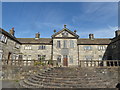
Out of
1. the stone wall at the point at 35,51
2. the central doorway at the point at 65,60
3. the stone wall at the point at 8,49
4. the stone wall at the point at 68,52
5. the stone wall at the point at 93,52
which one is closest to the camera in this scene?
the stone wall at the point at 8,49

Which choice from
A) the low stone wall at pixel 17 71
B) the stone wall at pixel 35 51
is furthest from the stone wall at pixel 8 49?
the low stone wall at pixel 17 71

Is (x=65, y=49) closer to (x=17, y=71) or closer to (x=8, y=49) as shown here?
(x=17, y=71)

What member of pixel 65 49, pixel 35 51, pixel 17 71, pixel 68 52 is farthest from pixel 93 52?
pixel 17 71

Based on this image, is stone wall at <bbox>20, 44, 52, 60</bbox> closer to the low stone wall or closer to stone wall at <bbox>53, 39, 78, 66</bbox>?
stone wall at <bbox>53, 39, 78, 66</bbox>

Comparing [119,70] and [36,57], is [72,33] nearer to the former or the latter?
[36,57]

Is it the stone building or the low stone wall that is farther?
the stone building

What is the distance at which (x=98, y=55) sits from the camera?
71.9 ft

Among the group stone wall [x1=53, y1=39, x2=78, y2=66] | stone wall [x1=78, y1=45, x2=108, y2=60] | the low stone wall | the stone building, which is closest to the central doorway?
the stone building

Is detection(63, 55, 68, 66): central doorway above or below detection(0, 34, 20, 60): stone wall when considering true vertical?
below

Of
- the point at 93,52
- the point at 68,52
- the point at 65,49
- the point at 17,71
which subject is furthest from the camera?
the point at 93,52

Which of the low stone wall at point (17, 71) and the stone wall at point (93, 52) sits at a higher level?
the stone wall at point (93, 52)

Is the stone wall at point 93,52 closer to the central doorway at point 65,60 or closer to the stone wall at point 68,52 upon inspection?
the stone wall at point 68,52

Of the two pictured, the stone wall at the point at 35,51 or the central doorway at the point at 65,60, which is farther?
the stone wall at the point at 35,51

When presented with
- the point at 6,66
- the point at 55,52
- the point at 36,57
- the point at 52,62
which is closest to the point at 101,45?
the point at 55,52
